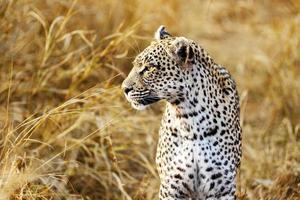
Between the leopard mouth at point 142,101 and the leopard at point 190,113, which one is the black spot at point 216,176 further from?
the leopard mouth at point 142,101

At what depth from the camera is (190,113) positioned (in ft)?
19.2

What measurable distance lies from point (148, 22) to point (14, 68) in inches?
66.8

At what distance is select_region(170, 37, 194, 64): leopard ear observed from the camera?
568cm

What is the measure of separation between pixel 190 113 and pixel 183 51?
393 mm

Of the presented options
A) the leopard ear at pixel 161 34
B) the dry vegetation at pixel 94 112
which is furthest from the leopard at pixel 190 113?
the dry vegetation at pixel 94 112

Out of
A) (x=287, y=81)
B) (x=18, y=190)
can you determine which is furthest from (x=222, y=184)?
(x=287, y=81)

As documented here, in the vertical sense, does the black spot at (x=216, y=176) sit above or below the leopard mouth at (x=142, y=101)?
below

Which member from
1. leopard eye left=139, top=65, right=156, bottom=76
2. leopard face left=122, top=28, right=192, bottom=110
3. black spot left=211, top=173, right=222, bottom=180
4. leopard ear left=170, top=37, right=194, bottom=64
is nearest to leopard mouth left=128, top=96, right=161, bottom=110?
leopard face left=122, top=28, right=192, bottom=110

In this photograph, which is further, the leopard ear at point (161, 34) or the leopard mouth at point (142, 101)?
the leopard ear at point (161, 34)

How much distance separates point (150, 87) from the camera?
226 inches

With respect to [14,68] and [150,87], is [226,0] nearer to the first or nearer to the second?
[14,68]

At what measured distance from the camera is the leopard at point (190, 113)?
5.73 meters

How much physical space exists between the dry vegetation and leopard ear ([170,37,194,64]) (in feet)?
2.19

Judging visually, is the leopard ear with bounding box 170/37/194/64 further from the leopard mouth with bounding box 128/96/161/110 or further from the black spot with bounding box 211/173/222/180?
the black spot with bounding box 211/173/222/180
